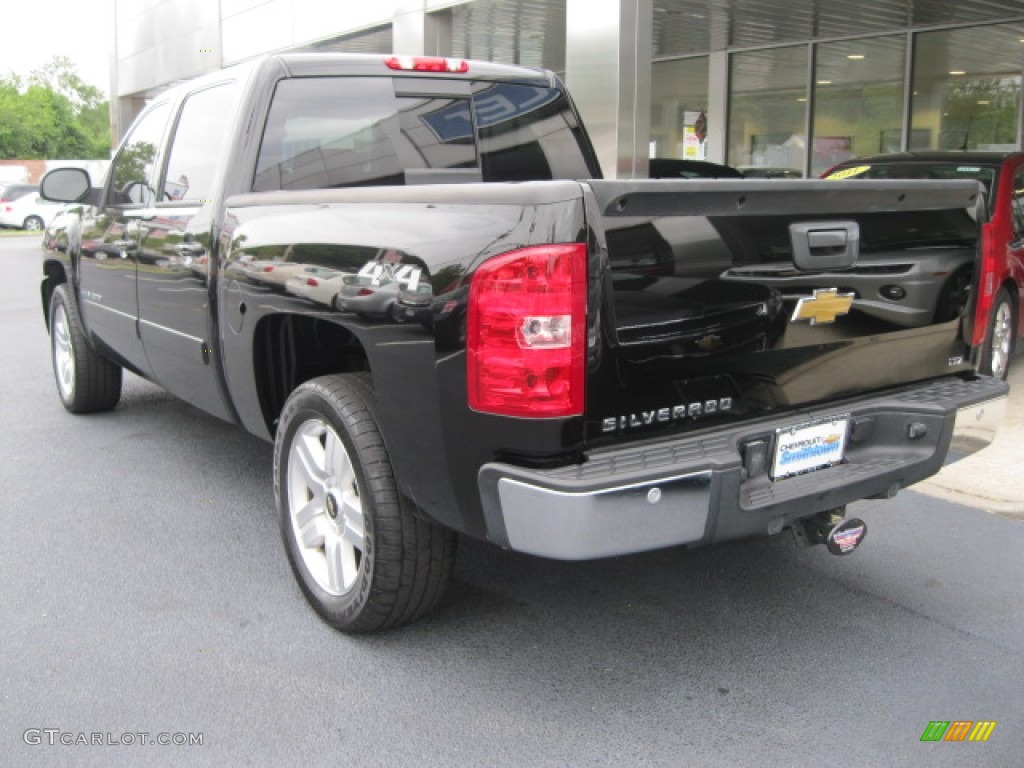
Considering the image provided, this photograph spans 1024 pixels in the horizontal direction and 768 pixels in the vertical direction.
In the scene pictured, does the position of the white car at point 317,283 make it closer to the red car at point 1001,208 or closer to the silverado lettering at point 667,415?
the silverado lettering at point 667,415

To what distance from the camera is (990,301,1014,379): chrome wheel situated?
6938 mm

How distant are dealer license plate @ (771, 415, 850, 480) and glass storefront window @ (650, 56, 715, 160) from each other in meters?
14.5

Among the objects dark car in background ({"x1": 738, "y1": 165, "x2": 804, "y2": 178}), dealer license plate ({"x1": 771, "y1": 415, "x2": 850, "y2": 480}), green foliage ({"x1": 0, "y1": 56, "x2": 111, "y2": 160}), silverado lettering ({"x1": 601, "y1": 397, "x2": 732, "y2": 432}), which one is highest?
green foliage ({"x1": 0, "y1": 56, "x2": 111, "y2": 160})

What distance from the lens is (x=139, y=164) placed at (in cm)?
526

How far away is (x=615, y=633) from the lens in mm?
3490

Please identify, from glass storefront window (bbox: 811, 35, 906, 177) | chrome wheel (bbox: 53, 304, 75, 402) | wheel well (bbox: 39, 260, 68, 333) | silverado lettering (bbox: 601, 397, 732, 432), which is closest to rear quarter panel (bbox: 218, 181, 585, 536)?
silverado lettering (bbox: 601, 397, 732, 432)

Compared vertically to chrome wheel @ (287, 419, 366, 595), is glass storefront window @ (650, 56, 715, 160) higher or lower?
higher

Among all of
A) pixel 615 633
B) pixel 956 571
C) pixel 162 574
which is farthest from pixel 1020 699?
pixel 162 574

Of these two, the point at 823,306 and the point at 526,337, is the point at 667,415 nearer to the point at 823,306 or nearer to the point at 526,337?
the point at 526,337

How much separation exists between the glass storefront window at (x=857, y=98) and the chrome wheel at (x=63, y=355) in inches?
461

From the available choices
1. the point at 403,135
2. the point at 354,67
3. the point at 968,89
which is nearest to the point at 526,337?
the point at 403,135

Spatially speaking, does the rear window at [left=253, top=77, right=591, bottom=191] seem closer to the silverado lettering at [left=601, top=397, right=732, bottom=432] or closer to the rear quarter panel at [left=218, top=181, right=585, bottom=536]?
the rear quarter panel at [left=218, top=181, right=585, bottom=536]

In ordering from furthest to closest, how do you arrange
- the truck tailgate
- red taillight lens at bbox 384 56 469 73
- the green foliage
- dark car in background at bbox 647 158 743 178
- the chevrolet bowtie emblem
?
the green foliage
dark car in background at bbox 647 158 743 178
red taillight lens at bbox 384 56 469 73
the chevrolet bowtie emblem
the truck tailgate

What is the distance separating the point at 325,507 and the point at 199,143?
6.61 ft
